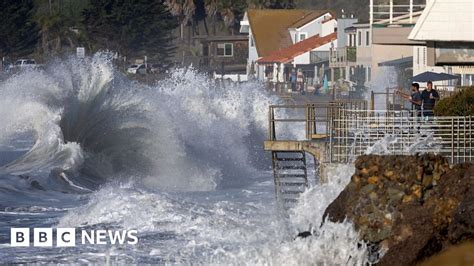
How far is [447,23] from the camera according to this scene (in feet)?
81.0

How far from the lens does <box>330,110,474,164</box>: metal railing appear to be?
2138cm

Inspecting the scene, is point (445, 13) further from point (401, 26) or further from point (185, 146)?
point (185, 146)

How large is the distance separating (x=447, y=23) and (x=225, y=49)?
8845 centimetres

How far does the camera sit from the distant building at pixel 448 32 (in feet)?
80.2

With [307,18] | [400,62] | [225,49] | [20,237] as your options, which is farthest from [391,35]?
[225,49]

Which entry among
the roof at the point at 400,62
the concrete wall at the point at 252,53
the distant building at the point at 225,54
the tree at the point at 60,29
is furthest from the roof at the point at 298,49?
the roof at the point at 400,62

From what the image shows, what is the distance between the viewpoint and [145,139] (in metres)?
40.2

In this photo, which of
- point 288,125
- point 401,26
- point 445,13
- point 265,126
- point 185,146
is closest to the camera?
point 445,13

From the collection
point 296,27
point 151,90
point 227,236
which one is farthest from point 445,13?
point 296,27

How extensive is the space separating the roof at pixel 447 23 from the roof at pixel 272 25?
7955 centimetres

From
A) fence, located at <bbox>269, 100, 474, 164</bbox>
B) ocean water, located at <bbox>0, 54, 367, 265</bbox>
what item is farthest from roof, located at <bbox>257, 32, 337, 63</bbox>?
fence, located at <bbox>269, 100, 474, 164</bbox>

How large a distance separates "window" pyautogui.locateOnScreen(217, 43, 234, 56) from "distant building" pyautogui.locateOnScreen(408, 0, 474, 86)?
86934mm

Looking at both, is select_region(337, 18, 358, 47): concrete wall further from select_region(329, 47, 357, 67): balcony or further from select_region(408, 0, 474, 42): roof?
select_region(408, 0, 474, 42): roof

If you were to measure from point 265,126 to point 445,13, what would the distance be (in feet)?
78.3
